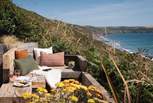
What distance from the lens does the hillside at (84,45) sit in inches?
195

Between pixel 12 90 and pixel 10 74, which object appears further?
pixel 10 74

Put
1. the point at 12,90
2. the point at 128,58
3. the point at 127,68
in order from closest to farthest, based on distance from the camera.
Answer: the point at 12,90, the point at 127,68, the point at 128,58

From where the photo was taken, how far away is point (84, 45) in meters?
10.8

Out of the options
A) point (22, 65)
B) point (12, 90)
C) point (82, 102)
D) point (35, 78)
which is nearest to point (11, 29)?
point (22, 65)

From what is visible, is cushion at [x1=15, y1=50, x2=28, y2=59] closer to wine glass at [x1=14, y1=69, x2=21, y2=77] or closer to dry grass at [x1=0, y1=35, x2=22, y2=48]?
wine glass at [x1=14, y1=69, x2=21, y2=77]

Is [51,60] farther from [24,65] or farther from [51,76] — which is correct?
[51,76]

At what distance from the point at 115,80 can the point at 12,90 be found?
1.74 metres

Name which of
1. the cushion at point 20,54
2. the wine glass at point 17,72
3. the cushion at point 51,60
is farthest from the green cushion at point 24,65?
the cushion at point 51,60

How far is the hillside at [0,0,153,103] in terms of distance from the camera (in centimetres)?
496

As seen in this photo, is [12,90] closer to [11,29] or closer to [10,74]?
[10,74]

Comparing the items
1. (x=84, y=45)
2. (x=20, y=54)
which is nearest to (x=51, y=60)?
(x=20, y=54)

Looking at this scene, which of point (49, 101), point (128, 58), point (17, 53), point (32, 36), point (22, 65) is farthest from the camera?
point (32, 36)

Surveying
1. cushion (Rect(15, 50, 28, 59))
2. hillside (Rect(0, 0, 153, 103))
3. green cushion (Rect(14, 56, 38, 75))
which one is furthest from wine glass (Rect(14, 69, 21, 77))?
hillside (Rect(0, 0, 153, 103))

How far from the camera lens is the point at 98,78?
6859mm
